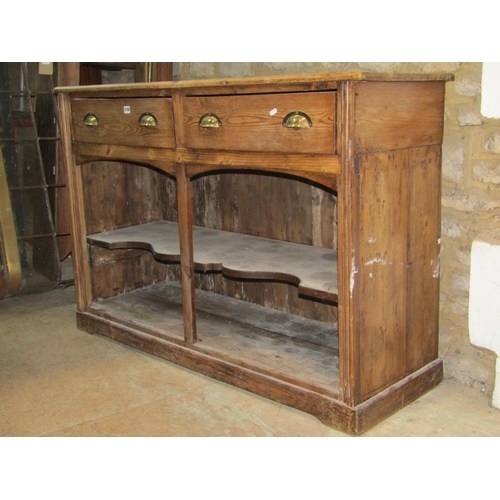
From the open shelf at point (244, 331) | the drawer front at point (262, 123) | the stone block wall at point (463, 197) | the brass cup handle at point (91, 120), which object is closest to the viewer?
the drawer front at point (262, 123)

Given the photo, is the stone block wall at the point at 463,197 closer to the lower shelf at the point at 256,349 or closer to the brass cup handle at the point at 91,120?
the lower shelf at the point at 256,349

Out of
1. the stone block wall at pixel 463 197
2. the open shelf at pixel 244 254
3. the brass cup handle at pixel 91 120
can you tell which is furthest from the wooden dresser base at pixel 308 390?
the brass cup handle at pixel 91 120

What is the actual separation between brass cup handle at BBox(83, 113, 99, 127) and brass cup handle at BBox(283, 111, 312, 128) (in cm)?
125

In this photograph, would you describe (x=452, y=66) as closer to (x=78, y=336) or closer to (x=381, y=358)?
(x=381, y=358)

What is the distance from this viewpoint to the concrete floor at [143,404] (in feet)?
8.16

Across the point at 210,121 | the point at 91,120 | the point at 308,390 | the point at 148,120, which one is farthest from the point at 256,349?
the point at 91,120

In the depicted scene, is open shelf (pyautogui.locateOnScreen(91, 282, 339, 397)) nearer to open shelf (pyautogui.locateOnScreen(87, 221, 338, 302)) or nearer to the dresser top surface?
open shelf (pyautogui.locateOnScreen(87, 221, 338, 302))

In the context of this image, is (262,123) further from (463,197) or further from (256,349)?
(256,349)

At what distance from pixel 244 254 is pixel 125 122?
2.72 feet

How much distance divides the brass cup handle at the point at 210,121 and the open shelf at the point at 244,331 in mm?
984

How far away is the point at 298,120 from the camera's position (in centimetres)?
229

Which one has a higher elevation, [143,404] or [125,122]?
[125,122]

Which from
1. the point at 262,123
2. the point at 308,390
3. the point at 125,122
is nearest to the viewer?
the point at 262,123

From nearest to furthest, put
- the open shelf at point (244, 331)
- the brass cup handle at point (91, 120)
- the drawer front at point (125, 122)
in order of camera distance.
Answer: the open shelf at point (244, 331)
the drawer front at point (125, 122)
the brass cup handle at point (91, 120)
